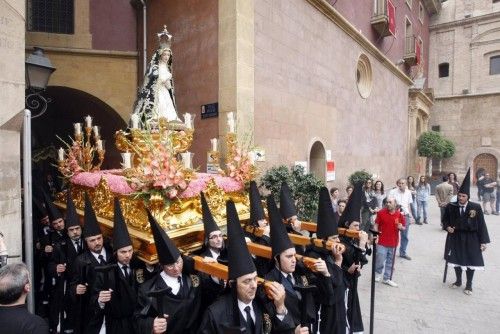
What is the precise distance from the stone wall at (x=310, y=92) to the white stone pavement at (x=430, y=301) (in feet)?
13.0

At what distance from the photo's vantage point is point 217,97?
7.83m

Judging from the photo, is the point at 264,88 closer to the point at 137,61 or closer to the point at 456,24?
the point at 137,61

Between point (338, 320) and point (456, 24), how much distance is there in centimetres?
2933

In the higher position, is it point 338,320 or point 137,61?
point 137,61

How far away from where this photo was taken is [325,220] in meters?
3.76

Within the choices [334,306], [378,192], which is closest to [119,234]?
[334,306]

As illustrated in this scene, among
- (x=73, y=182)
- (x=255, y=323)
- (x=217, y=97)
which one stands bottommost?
(x=255, y=323)

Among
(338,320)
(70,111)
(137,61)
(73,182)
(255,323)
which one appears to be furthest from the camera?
(70,111)

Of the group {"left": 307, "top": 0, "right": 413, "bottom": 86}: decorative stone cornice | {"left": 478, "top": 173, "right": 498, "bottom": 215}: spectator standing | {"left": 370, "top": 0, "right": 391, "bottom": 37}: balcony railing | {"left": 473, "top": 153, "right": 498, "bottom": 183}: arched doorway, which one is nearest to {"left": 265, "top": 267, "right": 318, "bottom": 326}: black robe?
{"left": 307, "top": 0, "right": 413, "bottom": 86}: decorative stone cornice

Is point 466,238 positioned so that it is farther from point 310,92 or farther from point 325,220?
point 310,92

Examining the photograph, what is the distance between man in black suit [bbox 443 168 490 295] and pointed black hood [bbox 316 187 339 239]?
12.5 feet

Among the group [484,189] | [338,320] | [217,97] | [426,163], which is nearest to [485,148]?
[426,163]

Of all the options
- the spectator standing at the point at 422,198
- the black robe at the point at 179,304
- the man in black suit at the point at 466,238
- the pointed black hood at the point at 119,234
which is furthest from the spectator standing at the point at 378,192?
the pointed black hood at the point at 119,234

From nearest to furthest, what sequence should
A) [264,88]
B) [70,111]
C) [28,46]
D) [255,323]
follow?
[255,323]
[264,88]
[28,46]
[70,111]
